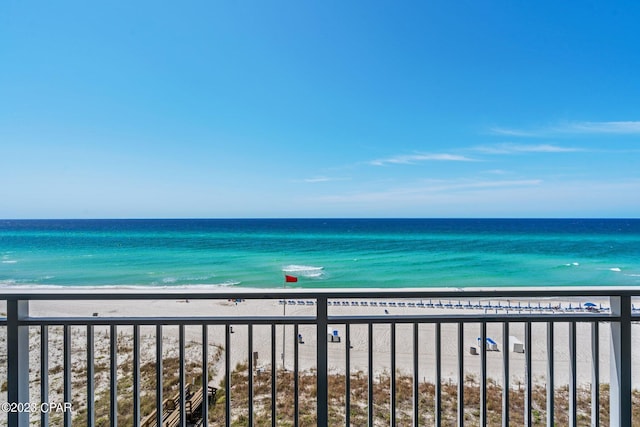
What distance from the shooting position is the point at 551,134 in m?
18.6

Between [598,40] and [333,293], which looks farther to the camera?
[598,40]

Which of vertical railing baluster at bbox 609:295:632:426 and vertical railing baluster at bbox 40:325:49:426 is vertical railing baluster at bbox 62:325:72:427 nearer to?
vertical railing baluster at bbox 40:325:49:426

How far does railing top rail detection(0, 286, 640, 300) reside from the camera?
115cm

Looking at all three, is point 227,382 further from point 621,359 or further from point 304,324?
point 621,359

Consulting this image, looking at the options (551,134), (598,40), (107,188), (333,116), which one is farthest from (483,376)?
(551,134)

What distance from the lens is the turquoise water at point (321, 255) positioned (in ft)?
43.2

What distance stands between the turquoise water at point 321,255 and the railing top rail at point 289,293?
11.1 meters

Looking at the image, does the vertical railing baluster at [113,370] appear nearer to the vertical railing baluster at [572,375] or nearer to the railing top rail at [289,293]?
the railing top rail at [289,293]

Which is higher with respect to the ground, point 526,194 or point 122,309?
point 526,194

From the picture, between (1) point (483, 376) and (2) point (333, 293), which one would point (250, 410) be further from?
(1) point (483, 376)

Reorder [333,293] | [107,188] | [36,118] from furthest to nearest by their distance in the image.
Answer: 1. [107,188]
2. [36,118]
3. [333,293]

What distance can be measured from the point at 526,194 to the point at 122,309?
20.2 metres

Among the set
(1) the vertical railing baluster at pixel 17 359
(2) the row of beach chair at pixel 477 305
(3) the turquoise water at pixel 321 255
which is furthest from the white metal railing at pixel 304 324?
(3) the turquoise water at pixel 321 255

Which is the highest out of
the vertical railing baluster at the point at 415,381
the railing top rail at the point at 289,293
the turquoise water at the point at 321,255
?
the railing top rail at the point at 289,293
